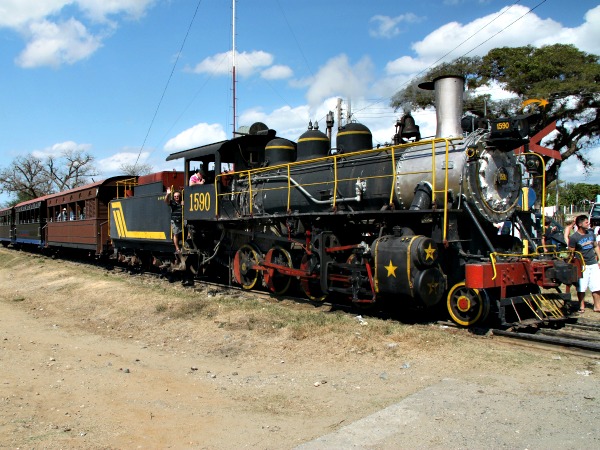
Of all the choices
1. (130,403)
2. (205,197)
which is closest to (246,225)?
(205,197)

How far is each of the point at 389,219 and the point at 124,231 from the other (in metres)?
10.8

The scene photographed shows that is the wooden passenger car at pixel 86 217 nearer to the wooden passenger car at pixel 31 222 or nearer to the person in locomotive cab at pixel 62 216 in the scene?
the person in locomotive cab at pixel 62 216

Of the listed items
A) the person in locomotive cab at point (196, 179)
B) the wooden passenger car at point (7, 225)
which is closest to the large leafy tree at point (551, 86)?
the person in locomotive cab at point (196, 179)

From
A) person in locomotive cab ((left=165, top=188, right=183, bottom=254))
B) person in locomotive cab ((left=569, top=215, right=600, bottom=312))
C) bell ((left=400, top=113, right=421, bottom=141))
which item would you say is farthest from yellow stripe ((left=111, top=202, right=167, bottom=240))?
person in locomotive cab ((left=569, top=215, right=600, bottom=312))

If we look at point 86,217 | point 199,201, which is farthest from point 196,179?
point 86,217

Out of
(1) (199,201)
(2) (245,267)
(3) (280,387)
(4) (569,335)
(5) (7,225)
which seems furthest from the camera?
(5) (7,225)

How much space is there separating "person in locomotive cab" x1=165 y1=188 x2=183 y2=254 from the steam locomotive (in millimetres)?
323

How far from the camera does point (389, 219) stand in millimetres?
8680

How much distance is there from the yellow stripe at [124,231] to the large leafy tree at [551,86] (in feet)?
46.3

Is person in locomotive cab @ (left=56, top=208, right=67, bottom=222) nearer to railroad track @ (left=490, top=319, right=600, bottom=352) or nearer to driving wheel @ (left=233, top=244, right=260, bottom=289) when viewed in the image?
driving wheel @ (left=233, top=244, right=260, bottom=289)

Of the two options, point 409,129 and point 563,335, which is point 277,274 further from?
point 563,335

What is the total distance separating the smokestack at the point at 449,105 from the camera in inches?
336

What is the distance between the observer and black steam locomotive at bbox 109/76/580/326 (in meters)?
7.74

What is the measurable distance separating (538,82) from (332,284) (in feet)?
62.2
